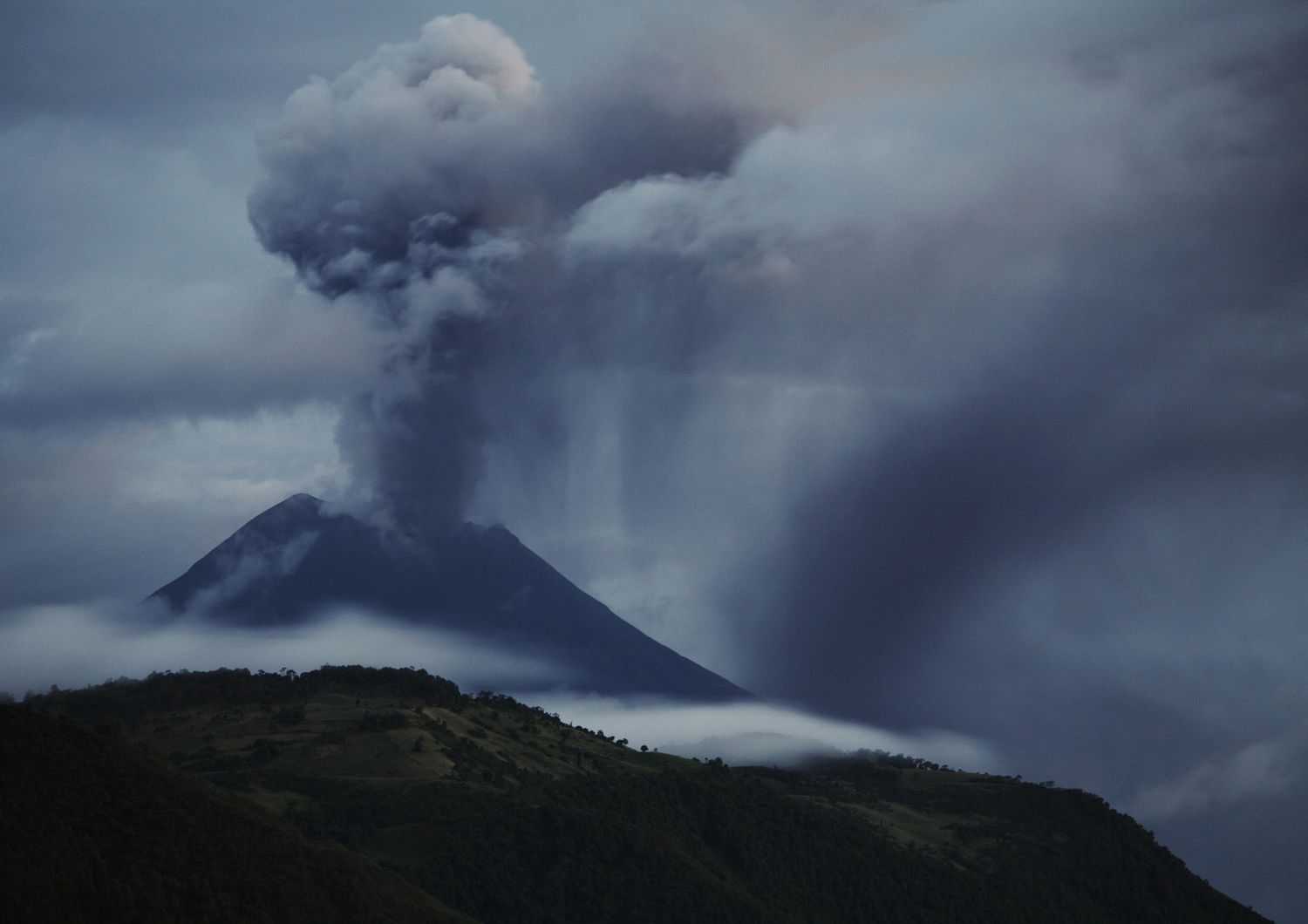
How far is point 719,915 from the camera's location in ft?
356

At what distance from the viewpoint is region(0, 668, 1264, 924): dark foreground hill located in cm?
7188

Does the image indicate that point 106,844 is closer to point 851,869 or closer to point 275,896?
point 275,896

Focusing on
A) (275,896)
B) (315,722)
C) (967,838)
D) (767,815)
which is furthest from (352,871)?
(967,838)

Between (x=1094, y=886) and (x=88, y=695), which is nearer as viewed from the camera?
(x=88, y=695)

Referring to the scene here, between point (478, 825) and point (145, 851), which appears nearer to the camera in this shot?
point (145, 851)

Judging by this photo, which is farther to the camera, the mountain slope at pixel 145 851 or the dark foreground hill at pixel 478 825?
the dark foreground hill at pixel 478 825

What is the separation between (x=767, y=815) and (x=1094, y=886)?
141ft

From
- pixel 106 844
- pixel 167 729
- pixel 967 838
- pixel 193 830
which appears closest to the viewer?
pixel 106 844

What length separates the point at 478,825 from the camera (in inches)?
4208

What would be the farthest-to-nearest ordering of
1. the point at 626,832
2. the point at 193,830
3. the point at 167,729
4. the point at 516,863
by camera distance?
the point at 167,729, the point at 626,832, the point at 516,863, the point at 193,830

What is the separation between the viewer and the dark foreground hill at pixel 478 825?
71.9m

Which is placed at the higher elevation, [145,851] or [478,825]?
[478,825]

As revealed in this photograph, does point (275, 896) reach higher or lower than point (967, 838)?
lower

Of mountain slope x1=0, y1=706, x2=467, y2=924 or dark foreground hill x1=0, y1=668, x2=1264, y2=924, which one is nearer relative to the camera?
mountain slope x1=0, y1=706, x2=467, y2=924
